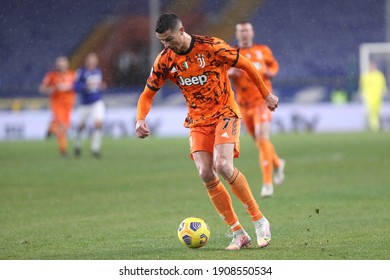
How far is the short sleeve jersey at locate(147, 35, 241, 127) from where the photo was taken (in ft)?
25.8

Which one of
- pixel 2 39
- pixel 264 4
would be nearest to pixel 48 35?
pixel 2 39

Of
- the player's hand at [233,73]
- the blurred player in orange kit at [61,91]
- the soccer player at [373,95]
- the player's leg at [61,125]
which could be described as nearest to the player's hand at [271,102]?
the player's hand at [233,73]

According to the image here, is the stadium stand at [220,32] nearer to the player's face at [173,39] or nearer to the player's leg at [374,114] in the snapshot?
the player's leg at [374,114]

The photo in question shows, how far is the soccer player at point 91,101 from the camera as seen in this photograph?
2138cm

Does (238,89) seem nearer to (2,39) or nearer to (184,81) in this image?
(184,81)

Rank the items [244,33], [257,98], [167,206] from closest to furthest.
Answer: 1. [167,206]
2. [244,33]
3. [257,98]

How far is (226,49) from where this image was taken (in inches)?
310

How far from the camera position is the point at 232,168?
790cm

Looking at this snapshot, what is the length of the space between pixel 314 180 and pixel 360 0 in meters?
20.0

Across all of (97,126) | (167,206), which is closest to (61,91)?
(97,126)

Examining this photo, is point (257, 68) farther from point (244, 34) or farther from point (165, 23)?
point (165, 23)

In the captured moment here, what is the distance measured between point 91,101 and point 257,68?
32.2 ft

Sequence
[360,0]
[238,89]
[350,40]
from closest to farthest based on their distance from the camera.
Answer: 1. [238,89]
2. [360,0]
3. [350,40]

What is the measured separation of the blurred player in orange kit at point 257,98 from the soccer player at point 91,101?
8.62 m
